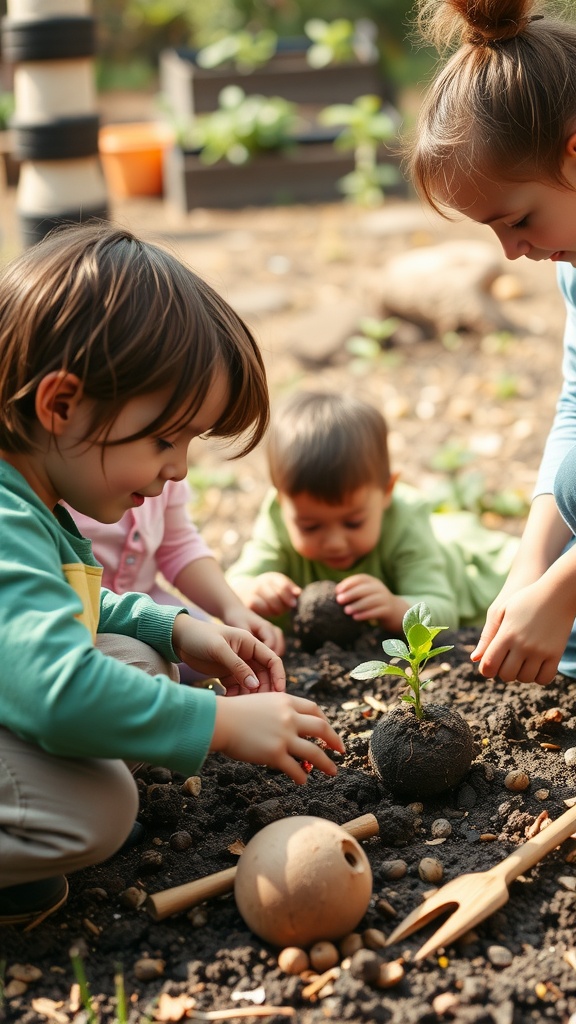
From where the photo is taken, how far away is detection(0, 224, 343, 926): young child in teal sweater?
1.67m

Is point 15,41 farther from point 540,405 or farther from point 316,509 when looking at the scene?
point 540,405

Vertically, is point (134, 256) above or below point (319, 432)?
above

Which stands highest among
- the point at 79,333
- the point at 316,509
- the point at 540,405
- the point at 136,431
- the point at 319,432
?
the point at 79,333

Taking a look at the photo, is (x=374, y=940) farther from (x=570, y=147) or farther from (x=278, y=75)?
(x=278, y=75)

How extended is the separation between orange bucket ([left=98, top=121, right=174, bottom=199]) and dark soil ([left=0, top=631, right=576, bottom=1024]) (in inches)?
286

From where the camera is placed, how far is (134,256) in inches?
73.2

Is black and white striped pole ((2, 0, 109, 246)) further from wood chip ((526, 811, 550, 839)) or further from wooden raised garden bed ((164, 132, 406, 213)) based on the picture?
wooden raised garden bed ((164, 132, 406, 213))

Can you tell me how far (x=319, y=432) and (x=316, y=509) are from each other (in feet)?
0.73

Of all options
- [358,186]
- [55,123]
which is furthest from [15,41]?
[358,186]

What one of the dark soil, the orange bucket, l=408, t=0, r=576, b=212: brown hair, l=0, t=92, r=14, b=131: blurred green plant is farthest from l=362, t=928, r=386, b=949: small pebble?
l=0, t=92, r=14, b=131: blurred green plant

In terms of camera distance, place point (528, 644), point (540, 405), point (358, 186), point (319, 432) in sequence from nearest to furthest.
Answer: point (528, 644) < point (319, 432) < point (540, 405) < point (358, 186)

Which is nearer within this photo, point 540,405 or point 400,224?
point 540,405

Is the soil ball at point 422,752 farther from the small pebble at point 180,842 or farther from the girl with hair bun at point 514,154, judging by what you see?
the small pebble at point 180,842

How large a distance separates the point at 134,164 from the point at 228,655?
297 inches
